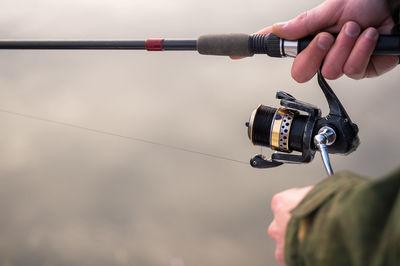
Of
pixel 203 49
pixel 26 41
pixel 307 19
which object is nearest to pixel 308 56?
pixel 307 19

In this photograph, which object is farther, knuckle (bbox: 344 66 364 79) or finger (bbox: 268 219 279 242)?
knuckle (bbox: 344 66 364 79)

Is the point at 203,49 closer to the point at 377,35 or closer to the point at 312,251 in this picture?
the point at 377,35

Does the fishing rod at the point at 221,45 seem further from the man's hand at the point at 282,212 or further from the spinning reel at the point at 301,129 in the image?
the man's hand at the point at 282,212

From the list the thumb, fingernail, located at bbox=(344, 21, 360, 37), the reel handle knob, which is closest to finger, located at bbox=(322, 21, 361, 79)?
fingernail, located at bbox=(344, 21, 360, 37)

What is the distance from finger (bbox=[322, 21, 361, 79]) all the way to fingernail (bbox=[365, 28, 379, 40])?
0.05 m

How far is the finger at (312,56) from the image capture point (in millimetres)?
1401

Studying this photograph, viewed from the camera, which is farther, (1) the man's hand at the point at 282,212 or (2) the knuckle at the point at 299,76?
(2) the knuckle at the point at 299,76

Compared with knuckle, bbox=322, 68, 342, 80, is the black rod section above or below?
above

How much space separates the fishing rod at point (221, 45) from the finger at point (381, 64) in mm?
216

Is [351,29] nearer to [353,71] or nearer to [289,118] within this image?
[353,71]

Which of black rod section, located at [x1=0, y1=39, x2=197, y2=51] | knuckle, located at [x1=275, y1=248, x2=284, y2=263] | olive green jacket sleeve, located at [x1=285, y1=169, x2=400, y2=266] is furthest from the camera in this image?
black rod section, located at [x1=0, y1=39, x2=197, y2=51]

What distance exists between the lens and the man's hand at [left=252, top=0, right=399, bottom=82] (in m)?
1.39

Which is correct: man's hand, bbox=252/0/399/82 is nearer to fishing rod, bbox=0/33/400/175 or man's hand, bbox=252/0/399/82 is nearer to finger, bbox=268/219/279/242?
fishing rod, bbox=0/33/400/175

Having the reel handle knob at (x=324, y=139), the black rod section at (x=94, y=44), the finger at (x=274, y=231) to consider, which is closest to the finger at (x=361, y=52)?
the reel handle knob at (x=324, y=139)
